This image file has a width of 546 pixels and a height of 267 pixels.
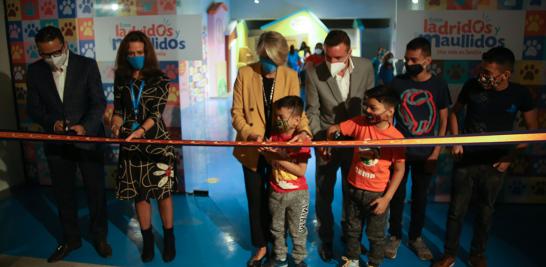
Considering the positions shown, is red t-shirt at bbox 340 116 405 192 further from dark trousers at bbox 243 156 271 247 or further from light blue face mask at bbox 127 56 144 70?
light blue face mask at bbox 127 56 144 70

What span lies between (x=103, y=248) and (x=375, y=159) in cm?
221

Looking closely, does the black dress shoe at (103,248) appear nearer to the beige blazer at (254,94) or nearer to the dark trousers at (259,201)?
the dark trousers at (259,201)

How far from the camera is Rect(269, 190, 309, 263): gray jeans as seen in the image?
2.84 m

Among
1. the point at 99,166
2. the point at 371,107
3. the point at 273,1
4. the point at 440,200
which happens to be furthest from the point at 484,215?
the point at 273,1

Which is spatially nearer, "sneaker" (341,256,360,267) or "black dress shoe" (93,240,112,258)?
"sneaker" (341,256,360,267)

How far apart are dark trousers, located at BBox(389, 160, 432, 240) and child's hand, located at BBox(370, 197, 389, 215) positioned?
1.88ft

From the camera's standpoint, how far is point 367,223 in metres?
2.80

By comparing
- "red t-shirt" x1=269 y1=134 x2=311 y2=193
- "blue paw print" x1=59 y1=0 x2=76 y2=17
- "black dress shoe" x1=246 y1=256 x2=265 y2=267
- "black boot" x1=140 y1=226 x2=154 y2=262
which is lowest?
"black dress shoe" x1=246 y1=256 x2=265 y2=267

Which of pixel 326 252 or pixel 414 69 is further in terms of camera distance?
pixel 326 252

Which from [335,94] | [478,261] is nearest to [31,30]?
[335,94]

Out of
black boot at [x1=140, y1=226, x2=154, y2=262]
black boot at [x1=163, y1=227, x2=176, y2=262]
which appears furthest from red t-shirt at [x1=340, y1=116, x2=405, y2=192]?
black boot at [x1=140, y1=226, x2=154, y2=262]

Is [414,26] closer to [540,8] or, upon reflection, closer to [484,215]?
[540,8]

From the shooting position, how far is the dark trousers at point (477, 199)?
2.91 m

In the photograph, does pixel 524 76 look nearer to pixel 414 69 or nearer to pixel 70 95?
pixel 414 69
